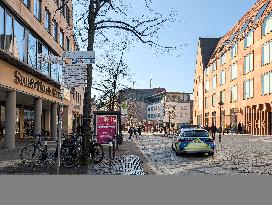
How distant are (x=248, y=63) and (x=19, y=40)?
37410mm

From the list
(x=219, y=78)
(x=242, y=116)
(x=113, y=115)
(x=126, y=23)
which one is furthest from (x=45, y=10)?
(x=219, y=78)

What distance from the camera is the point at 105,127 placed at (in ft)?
72.5

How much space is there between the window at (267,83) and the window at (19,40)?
98.2 feet

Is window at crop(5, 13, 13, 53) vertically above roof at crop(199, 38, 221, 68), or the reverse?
roof at crop(199, 38, 221, 68)

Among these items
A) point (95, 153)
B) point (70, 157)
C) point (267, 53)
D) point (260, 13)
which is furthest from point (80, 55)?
point (260, 13)

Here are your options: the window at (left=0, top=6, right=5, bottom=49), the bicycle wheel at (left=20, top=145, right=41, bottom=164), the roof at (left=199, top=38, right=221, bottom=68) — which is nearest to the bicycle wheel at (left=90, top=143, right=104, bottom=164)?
the bicycle wheel at (left=20, top=145, right=41, bottom=164)

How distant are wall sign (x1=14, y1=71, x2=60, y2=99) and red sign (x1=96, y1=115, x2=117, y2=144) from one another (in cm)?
529

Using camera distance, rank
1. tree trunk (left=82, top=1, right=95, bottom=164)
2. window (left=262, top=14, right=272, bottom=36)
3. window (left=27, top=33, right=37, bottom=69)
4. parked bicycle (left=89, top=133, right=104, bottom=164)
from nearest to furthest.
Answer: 1. tree trunk (left=82, top=1, right=95, bottom=164)
2. parked bicycle (left=89, top=133, right=104, bottom=164)
3. window (left=27, top=33, right=37, bottom=69)
4. window (left=262, top=14, right=272, bottom=36)

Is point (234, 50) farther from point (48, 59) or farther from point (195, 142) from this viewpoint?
point (48, 59)

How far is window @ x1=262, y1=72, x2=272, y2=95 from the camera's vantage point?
48.0 meters

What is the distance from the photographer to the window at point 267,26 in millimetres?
47781

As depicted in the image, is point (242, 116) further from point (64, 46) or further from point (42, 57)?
point (42, 57)

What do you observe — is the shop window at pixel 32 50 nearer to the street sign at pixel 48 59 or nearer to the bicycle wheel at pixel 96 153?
the bicycle wheel at pixel 96 153

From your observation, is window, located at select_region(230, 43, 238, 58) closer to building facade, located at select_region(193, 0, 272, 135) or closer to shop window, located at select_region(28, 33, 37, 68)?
building facade, located at select_region(193, 0, 272, 135)
